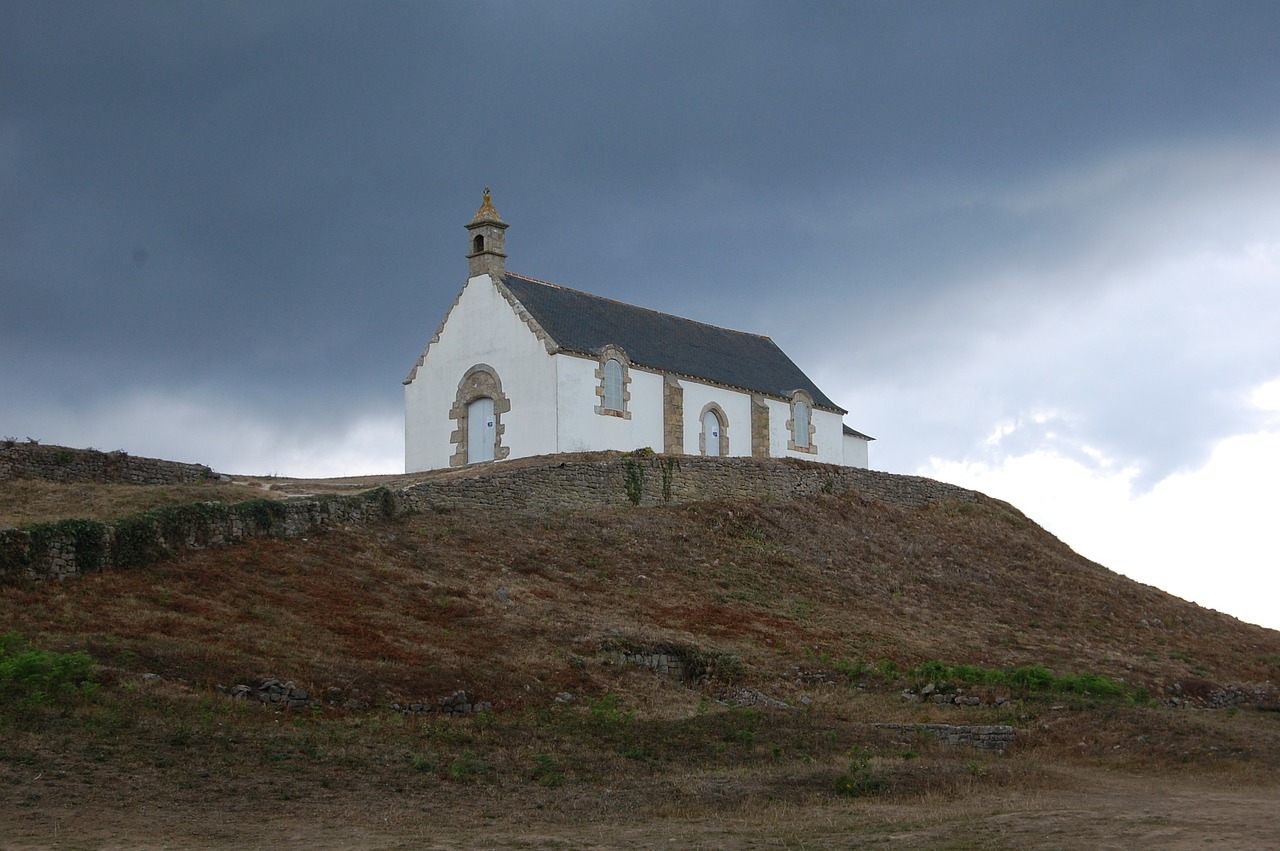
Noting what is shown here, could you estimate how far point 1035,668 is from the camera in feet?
77.9

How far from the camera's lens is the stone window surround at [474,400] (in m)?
38.3

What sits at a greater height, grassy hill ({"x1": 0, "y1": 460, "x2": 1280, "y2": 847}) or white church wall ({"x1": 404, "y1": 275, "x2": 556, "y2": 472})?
white church wall ({"x1": 404, "y1": 275, "x2": 556, "y2": 472})

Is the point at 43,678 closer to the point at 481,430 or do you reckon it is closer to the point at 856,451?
the point at 481,430

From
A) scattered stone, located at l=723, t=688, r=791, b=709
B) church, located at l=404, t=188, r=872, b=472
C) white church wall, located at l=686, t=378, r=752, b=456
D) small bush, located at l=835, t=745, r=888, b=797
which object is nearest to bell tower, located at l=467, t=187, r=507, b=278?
church, located at l=404, t=188, r=872, b=472

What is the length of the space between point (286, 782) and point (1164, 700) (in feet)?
59.2

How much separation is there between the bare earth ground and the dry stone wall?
8.63m

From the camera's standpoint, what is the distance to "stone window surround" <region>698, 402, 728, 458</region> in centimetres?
4106

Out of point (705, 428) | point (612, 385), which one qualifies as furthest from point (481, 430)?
point (705, 428)

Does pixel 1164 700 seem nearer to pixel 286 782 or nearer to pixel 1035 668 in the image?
pixel 1035 668

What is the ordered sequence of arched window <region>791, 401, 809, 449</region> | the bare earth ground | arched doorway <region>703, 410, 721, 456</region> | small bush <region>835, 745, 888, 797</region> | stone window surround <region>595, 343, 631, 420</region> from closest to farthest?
1. the bare earth ground
2. small bush <region>835, 745, 888, 797</region>
3. stone window surround <region>595, 343, 631, 420</region>
4. arched doorway <region>703, 410, 721, 456</region>
5. arched window <region>791, 401, 809, 449</region>

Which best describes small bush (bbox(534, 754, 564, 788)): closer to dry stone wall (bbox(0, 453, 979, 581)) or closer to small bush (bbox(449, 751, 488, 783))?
small bush (bbox(449, 751, 488, 783))

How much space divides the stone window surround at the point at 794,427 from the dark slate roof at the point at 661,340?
400 millimetres

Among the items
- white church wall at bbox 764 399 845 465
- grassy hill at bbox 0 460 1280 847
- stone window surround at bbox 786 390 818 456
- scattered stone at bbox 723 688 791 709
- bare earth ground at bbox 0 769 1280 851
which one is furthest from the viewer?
stone window surround at bbox 786 390 818 456

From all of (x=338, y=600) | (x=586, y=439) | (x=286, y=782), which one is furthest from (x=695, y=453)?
(x=286, y=782)
